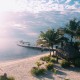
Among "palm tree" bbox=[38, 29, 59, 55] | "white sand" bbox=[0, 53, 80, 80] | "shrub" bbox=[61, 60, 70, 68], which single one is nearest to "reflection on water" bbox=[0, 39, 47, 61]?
"palm tree" bbox=[38, 29, 59, 55]

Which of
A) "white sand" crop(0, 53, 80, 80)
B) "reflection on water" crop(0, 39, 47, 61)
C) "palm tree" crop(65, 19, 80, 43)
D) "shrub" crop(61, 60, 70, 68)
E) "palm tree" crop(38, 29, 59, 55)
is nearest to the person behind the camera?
"white sand" crop(0, 53, 80, 80)

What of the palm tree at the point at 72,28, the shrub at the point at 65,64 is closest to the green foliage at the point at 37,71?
the shrub at the point at 65,64

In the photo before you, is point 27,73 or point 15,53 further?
point 15,53

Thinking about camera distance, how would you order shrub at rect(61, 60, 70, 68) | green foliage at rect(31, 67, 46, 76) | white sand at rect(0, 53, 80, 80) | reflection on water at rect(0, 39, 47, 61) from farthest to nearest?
reflection on water at rect(0, 39, 47, 61) < shrub at rect(61, 60, 70, 68) < green foliage at rect(31, 67, 46, 76) < white sand at rect(0, 53, 80, 80)

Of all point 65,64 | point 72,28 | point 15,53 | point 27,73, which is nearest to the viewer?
point 27,73

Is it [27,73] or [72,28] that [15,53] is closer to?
[72,28]

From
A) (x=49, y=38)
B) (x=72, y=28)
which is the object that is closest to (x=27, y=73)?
(x=49, y=38)

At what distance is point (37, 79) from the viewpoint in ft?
134

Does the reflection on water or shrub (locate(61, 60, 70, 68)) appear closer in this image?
shrub (locate(61, 60, 70, 68))

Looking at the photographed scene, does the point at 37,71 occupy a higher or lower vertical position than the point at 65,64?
lower

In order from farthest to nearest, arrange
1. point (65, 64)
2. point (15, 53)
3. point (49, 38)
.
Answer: point (15, 53) → point (49, 38) → point (65, 64)

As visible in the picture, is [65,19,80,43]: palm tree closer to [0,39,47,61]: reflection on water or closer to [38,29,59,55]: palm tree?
[38,29,59,55]: palm tree

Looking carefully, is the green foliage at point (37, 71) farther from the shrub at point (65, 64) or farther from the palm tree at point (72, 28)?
the palm tree at point (72, 28)

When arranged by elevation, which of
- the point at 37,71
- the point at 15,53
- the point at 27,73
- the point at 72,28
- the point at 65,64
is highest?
the point at 72,28
